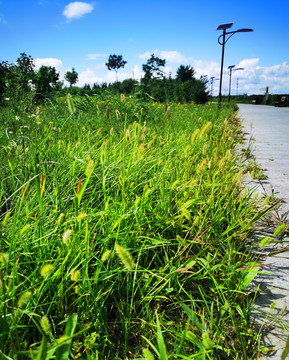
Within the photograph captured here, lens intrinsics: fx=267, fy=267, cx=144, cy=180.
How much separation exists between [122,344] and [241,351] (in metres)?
0.36

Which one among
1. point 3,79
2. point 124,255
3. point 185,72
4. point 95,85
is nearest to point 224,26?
point 3,79

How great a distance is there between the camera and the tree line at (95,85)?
15.1 feet

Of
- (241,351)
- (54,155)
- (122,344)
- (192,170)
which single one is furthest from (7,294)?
(192,170)

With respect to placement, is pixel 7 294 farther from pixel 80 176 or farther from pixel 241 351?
pixel 80 176

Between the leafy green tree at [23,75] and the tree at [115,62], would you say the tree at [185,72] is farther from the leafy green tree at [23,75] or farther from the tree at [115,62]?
the leafy green tree at [23,75]

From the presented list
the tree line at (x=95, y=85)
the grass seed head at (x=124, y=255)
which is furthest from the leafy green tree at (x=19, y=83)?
the grass seed head at (x=124, y=255)

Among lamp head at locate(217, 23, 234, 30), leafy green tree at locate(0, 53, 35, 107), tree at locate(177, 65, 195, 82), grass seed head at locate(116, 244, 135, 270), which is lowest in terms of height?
grass seed head at locate(116, 244, 135, 270)

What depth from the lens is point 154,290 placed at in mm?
1004

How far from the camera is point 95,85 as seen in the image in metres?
23.9

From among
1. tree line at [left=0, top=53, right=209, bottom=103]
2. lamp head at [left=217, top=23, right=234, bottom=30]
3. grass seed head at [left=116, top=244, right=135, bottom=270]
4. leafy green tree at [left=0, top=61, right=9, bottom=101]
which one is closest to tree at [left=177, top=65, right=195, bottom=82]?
tree line at [left=0, top=53, right=209, bottom=103]

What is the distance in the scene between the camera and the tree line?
460 centimetres

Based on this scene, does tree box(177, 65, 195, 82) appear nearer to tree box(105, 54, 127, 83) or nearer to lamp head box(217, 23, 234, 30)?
tree box(105, 54, 127, 83)

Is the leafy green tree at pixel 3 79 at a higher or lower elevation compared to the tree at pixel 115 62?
lower

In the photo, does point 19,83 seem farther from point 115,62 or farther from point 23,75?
point 115,62
